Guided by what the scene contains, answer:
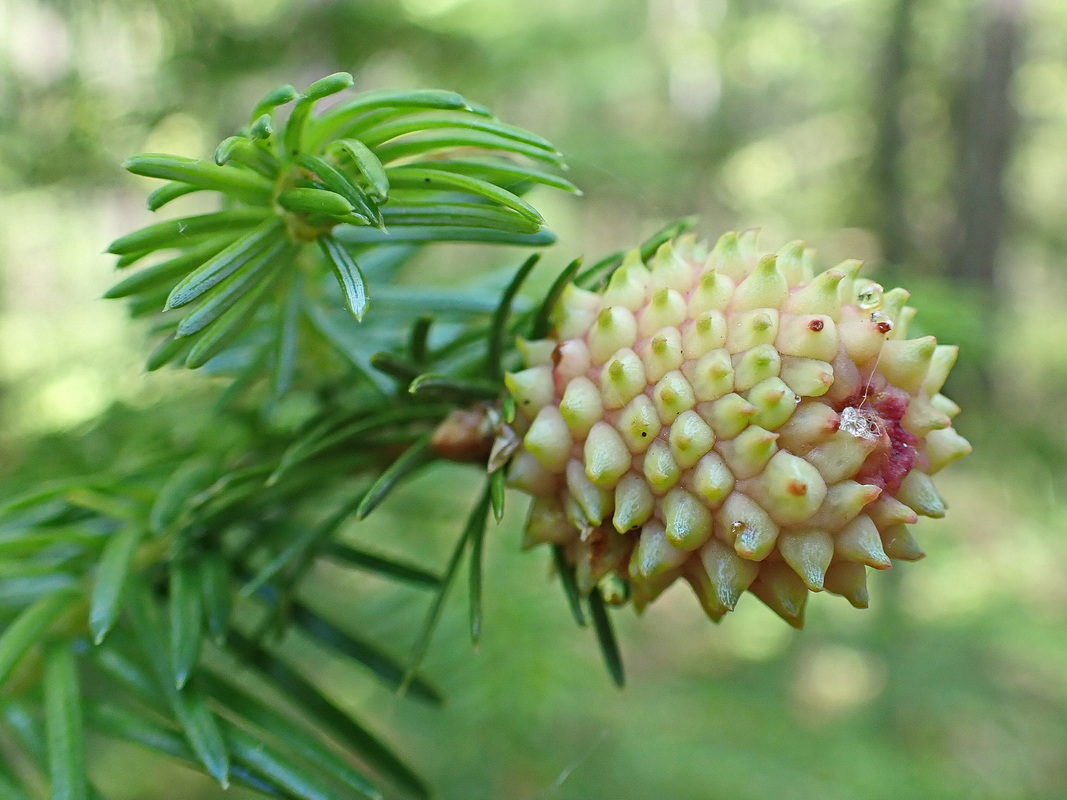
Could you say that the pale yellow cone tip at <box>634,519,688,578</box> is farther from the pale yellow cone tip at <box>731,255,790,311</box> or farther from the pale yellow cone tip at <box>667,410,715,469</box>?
the pale yellow cone tip at <box>731,255,790,311</box>

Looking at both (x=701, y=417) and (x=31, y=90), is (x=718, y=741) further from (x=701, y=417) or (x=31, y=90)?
(x=31, y=90)

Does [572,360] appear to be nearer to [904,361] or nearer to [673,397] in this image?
[673,397]

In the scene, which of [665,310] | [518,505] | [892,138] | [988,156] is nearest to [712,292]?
[665,310]

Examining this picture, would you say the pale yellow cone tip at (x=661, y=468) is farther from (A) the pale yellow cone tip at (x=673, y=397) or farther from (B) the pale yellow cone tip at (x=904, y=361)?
(B) the pale yellow cone tip at (x=904, y=361)

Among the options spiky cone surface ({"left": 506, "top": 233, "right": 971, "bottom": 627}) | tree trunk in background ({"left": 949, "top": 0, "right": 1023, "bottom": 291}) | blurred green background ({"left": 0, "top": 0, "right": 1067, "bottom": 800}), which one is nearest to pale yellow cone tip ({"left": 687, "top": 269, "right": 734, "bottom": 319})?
spiky cone surface ({"left": 506, "top": 233, "right": 971, "bottom": 627})

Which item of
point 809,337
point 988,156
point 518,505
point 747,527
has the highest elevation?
point 809,337

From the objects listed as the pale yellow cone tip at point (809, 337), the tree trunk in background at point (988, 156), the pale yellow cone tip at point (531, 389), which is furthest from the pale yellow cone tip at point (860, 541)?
the tree trunk in background at point (988, 156)

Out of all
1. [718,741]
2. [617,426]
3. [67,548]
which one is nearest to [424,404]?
[617,426]
